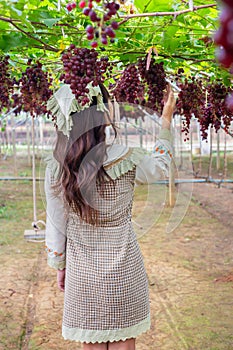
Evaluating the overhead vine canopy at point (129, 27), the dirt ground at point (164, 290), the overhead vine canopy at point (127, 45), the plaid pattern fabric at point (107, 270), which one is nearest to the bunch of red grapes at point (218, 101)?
the overhead vine canopy at point (127, 45)

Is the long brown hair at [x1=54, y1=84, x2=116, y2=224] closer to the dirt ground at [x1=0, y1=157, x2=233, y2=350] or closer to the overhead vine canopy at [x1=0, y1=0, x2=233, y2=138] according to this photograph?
the overhead vine canopy at [x1=0, y1=0, x2=233, y2=138]

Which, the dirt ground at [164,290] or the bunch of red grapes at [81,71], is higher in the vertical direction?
the bunch of red grapes at [81,71]

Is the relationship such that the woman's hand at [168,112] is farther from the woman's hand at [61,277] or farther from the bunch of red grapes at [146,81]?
the woman's hand at [61,277]

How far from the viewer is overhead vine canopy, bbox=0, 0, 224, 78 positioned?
1860mm

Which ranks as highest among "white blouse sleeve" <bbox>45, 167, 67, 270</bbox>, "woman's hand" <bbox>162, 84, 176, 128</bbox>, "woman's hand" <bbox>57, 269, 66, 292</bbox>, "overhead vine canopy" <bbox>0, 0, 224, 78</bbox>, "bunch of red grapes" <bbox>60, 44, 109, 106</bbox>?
"overhead vine canopy" <bbox>0, 0, 224, 78</bbox>

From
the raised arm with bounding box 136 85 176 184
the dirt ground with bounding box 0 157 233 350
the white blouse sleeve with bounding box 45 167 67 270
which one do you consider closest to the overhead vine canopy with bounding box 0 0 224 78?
the raised arm with bounding box 136 85 176 184

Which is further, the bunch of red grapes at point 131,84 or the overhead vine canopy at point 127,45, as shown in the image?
the bunch of red grapes at point 131,84

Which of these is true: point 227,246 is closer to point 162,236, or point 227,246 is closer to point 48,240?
point 162,236

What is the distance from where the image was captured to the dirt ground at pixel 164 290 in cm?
346

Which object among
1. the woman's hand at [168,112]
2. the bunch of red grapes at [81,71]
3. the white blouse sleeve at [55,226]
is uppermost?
the bunch of red grapes at [81,71]

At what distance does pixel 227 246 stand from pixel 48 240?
4.42m

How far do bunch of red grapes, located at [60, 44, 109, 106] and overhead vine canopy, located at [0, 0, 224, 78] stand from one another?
0.17 meters

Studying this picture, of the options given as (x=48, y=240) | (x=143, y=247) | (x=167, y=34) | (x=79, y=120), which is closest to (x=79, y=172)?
(x=79, y=120)

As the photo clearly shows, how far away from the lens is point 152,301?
4.27 m
